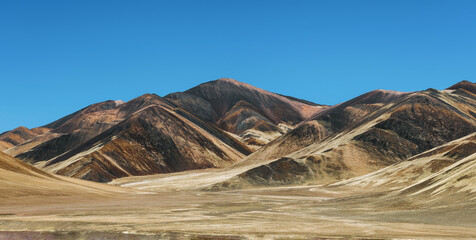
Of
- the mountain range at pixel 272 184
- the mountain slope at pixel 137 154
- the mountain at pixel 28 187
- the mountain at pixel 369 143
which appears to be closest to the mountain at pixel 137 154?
the mountain slope at pixel 137 154

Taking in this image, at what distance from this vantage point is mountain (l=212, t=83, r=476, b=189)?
124 m

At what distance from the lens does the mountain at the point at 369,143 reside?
123500 mm

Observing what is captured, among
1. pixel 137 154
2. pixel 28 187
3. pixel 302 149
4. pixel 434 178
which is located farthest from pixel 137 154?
pixel 434 178

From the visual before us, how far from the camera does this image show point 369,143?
142 meters

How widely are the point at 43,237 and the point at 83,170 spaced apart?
124 meters

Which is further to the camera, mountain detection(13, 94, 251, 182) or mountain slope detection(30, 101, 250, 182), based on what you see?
mountain detection(13, 94, 251, 182)

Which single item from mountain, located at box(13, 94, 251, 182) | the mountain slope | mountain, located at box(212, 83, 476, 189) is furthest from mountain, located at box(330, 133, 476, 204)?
mountain, located at box(13, 94, 251, 182)

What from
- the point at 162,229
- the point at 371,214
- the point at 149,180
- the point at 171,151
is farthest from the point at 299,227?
the point at 171,151

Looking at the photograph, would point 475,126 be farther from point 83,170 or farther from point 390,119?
point 83,170

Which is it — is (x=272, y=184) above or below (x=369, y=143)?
below

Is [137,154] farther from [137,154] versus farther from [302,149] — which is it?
[302,149]

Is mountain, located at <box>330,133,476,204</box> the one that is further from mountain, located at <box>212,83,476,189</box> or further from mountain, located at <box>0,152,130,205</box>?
mountain, located at <box>0,152,130,205</box>

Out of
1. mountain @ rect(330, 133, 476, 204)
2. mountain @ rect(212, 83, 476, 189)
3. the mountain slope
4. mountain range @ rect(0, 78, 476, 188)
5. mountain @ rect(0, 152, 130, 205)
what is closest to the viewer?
mountain @ rect(330, 133, 476, 204)

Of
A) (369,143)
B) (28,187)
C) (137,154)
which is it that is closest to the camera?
(28,187)
